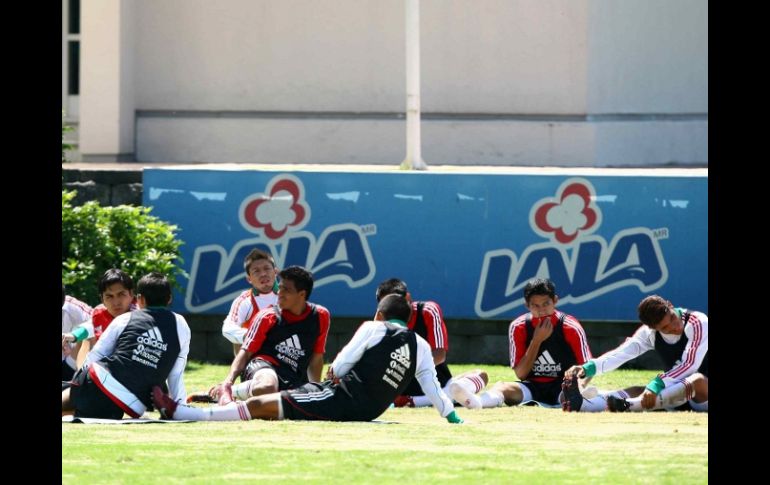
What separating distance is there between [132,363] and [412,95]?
27.2 feet

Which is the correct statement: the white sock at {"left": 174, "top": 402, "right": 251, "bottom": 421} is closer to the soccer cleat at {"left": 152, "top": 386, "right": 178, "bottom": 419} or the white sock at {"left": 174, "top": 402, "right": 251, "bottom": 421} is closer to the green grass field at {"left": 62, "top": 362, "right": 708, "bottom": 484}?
the soccer cleat at {"left": 152, "top": 386, "right": 178, "bottom": 419}

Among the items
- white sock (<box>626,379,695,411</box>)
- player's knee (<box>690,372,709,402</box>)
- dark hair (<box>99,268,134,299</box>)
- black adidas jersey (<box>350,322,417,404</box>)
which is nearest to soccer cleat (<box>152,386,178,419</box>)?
black adidas jersey (<box>350,322,417,404</box>)

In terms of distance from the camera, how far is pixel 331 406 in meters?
11.6

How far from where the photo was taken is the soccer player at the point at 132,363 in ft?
37.9

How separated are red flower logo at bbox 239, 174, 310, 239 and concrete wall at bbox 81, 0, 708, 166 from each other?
500 cm

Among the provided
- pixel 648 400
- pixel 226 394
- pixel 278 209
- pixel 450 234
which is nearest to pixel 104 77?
pixel 278 209

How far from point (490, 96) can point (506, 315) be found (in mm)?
5896

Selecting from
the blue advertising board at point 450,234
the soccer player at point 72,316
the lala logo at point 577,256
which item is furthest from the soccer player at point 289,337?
the lala logo at point 577,256

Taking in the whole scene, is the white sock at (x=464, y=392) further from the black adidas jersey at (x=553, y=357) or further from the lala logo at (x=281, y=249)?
the lala logo at (x=281, y=249)

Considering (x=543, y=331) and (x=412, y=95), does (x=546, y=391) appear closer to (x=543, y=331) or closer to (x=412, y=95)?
(x=543, y=331)
